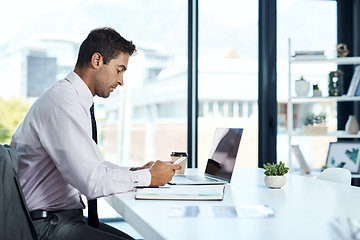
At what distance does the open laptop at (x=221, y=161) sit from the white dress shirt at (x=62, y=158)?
0.39 metres

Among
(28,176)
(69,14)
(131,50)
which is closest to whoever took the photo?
(28,176)

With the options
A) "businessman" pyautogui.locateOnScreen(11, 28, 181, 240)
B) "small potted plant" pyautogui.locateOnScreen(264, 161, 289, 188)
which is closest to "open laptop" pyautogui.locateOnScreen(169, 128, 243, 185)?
"small potted plant" pyautogui.locateOnScreen(264, 161, 289, 188)

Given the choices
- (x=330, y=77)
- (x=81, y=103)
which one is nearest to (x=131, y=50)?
(x=81, y=103)

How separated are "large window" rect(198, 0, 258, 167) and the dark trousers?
107 inches

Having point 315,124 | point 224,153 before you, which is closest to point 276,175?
point 224,153

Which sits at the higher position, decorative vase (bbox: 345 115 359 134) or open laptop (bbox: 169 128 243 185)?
decorative vase (bbox: 345 115 359 134)

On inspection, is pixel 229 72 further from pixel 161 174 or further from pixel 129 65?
pixel 161 174

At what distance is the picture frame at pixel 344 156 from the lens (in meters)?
4.10

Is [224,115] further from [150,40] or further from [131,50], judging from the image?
[131,50]

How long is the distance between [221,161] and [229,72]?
2.33m

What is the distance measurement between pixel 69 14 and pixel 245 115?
177cm

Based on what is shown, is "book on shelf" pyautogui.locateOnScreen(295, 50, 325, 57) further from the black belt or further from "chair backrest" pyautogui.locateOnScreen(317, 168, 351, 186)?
the black belt

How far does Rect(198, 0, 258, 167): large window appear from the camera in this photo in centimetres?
432

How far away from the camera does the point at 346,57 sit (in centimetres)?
427
